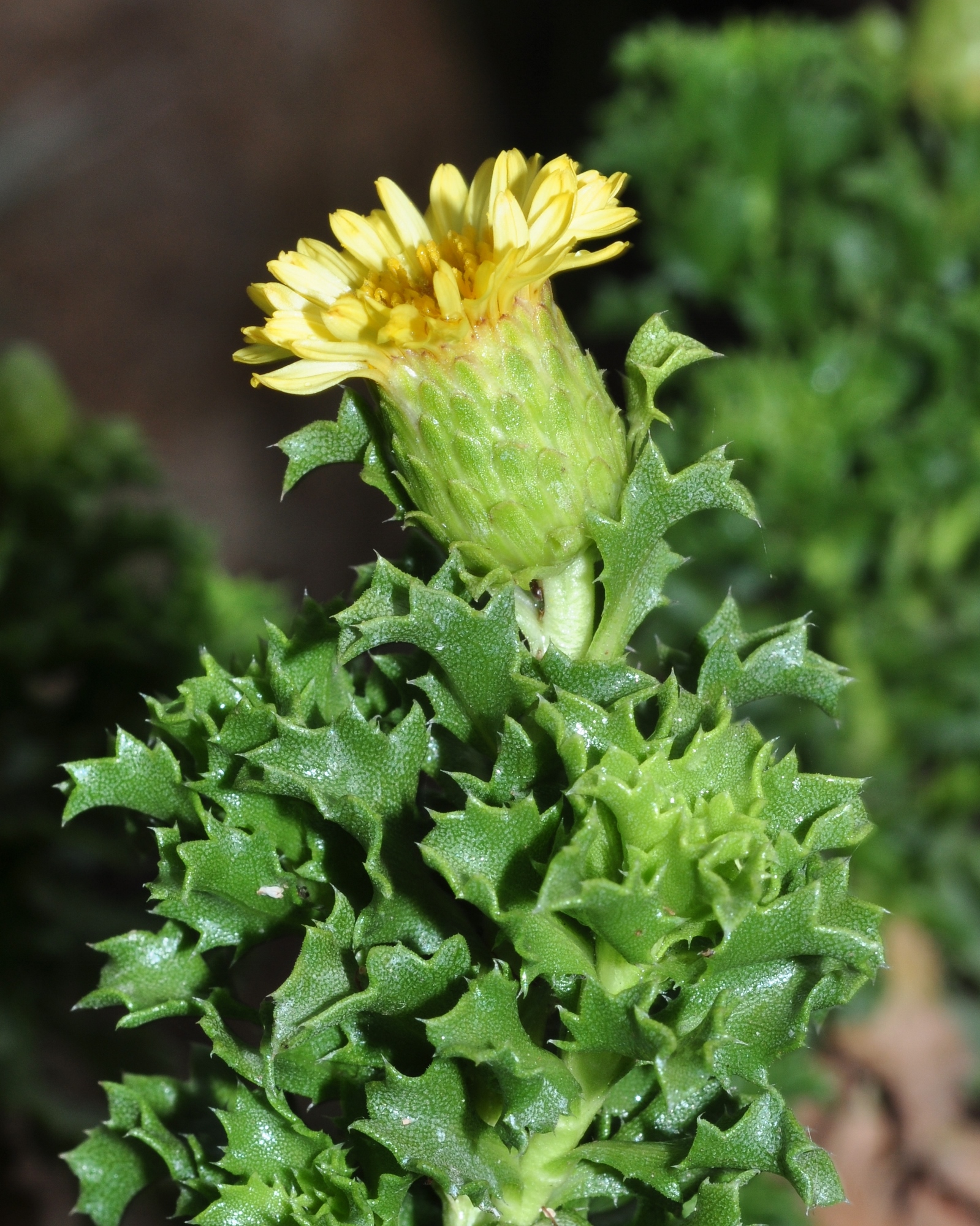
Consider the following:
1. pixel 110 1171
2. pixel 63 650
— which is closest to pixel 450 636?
pixel 110 1171

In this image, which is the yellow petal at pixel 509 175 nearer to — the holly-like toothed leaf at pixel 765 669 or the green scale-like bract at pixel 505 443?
the green scale-like bract at pixel 505 443

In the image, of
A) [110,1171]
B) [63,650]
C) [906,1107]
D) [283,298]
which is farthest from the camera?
[906,1107]

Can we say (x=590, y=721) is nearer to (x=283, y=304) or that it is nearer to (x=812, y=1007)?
(x=812, y=1007)

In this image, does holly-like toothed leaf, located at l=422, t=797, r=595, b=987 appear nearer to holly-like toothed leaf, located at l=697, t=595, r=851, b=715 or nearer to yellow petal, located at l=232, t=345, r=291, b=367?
holly-like toothed leaf, located at l=697, t=595, r=851, b=715

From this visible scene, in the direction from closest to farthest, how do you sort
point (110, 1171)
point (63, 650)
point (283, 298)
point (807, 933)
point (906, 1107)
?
1. point (807, 933)
2. point (283, 298)
3. point (110, 1171)
4. point (63, 650)
5. point (906, 1107)

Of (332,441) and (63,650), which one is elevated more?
(332,441)

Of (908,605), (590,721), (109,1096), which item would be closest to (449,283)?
(590,721)

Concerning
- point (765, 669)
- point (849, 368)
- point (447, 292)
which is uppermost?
point (447, 292)

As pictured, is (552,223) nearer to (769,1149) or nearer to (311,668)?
(311,668)
